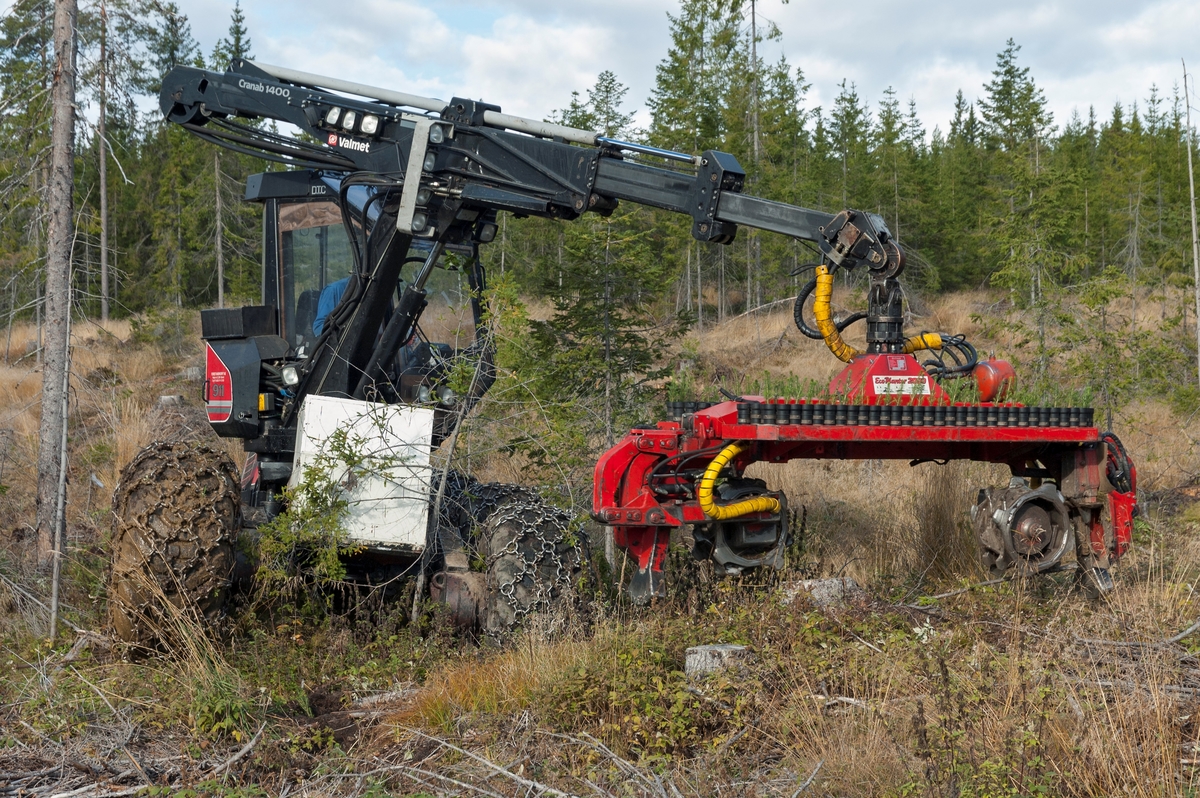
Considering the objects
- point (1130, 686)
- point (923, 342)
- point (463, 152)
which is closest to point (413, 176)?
point (463, 152)

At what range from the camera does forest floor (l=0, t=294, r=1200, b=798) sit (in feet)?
15.0

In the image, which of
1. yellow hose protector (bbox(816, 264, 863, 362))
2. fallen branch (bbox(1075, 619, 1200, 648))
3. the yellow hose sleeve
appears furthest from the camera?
the yellow hose sleeve

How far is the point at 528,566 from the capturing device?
6.71 m

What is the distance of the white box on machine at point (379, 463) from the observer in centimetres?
684

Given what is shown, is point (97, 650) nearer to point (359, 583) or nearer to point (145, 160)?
point (359, 583)

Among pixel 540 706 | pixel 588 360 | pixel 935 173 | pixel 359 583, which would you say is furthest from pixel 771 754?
pixel 935 173

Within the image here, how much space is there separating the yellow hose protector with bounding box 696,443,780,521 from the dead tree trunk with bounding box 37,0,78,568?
513 cm

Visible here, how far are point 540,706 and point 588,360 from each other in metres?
5.24

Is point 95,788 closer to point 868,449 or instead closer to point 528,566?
point 528,566

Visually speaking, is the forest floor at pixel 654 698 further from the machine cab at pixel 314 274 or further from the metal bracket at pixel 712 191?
the metal bracket at pixel 712 191

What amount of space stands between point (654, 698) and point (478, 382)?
3.03m

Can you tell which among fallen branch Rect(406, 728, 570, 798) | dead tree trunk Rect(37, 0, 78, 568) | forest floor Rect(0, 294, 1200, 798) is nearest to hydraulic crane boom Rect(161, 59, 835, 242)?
dead tree trunk Rect(37, 0, 78, 568)

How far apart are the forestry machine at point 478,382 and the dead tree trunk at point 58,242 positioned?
4.55 feet

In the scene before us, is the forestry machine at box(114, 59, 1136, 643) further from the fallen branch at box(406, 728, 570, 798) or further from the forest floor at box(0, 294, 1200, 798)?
the fallen branch at box(406, 728, 570, 798)
